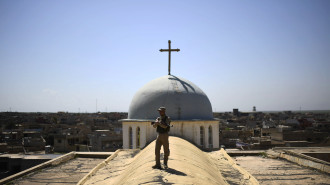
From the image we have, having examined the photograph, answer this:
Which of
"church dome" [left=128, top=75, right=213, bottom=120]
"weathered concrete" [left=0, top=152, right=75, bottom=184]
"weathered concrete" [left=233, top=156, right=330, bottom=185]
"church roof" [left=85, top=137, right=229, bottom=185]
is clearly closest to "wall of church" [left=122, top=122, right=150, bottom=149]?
"church dome" [left=128, top=75, right=213, bottom=120]

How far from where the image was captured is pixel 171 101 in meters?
12.2

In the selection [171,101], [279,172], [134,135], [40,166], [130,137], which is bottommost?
[279,172]

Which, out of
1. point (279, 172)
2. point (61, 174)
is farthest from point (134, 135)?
point (279, 172)

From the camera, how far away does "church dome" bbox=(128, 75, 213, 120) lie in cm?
1213

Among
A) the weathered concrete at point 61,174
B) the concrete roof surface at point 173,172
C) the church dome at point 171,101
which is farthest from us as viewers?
the church dome at point 171,101

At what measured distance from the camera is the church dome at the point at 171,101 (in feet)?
39.8

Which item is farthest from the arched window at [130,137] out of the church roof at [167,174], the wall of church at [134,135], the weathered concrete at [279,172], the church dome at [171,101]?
the weathered concrete at [279,172]

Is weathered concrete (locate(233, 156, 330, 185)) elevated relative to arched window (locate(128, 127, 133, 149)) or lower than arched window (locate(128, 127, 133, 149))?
lower

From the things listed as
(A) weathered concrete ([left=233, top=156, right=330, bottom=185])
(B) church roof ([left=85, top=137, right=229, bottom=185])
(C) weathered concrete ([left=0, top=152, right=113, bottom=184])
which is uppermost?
(B) church roof ([left=85, top=137, right=229, bottom=185])

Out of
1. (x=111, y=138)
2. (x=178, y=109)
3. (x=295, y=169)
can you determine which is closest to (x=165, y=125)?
(x=295, y=169)

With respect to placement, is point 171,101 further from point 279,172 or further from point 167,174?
point 167,174

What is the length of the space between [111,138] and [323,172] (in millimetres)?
26802

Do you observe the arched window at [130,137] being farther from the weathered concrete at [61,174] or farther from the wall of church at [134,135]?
the weathered concrete at [61,174]

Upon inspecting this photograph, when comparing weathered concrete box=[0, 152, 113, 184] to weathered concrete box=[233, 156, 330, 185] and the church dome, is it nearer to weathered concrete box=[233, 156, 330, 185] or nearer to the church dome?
the church dome
